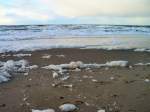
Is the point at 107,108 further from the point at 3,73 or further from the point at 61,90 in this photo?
the point at 3,73

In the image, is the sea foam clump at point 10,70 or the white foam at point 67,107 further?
the sea foam clump at point 10,70

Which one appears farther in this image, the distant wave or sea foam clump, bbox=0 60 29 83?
the distant wave

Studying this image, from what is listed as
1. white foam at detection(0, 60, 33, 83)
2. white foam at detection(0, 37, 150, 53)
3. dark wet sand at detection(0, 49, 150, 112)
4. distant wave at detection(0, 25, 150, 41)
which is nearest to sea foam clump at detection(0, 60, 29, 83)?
white foam at detection(0, 60, 33, 83)

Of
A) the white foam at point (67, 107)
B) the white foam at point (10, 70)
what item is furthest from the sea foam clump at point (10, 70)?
the white foam at point (67, 107)

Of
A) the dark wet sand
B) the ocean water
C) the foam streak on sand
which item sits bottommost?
the ocean water

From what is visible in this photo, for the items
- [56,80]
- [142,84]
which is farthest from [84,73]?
[142,84]

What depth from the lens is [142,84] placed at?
6785 mm

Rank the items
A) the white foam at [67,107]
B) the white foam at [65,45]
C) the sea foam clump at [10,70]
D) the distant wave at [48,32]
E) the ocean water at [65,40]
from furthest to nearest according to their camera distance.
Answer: the distant wave at [48,32] < the ocean water at [65,40] < the white foam at [65,45] < the sea foam clump at [10,70] < the white foam at [67,107]

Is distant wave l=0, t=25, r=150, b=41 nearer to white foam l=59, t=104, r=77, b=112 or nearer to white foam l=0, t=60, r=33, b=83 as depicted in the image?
white foam l=0, t=60, r=33, b=83

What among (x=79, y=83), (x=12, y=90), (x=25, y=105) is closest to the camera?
(x=25, y=105)

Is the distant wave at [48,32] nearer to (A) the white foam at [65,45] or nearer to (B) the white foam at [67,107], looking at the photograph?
(A) the white foam at [65,45]

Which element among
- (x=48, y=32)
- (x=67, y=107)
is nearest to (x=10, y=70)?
(x=67, y=107)

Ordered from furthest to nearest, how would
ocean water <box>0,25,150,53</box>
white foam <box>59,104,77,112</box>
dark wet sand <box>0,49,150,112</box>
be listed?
1. ocean water <box>0,25,150,53</box>
2. dark wet sand <box>0,49,150,112</box>
3. white foam <box>59,104,77,112</box>

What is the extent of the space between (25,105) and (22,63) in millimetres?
4762
